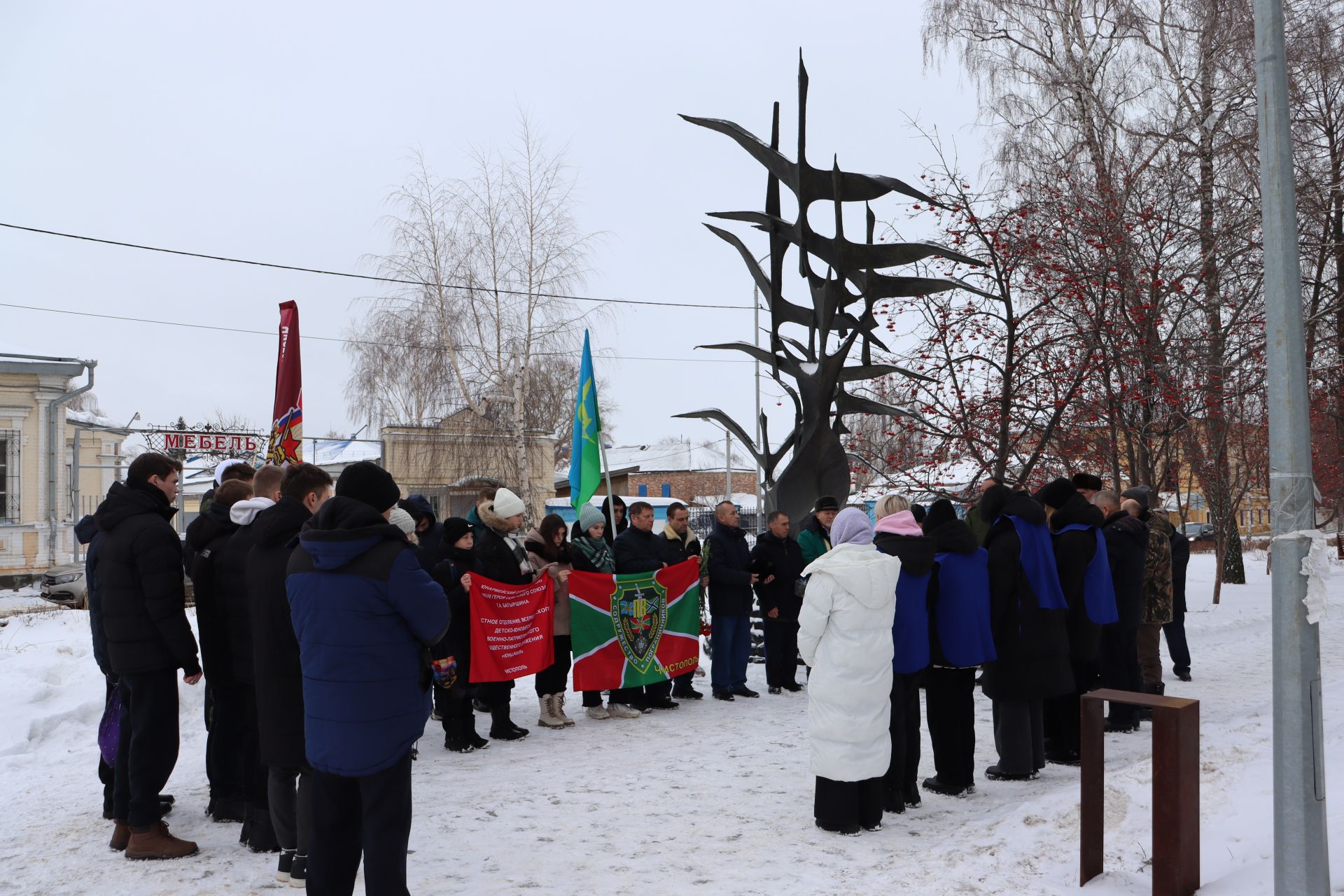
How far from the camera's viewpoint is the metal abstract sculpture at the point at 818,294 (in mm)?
10312

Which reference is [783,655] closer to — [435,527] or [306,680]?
[435,527]

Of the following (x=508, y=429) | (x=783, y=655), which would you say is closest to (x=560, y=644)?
(x=783, y=655)

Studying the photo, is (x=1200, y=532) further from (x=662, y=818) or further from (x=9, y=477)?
(x=662, y=818)

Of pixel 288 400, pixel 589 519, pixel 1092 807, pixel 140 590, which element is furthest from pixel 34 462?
pixel 1092 807

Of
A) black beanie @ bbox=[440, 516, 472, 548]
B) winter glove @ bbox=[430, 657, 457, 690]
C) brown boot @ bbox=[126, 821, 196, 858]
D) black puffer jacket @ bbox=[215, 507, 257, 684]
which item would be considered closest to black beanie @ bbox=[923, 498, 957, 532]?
winter glove @ bbox=[430, 657, 457, 690]

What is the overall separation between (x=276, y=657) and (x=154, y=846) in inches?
58.0

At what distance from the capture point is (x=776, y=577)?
966 cm

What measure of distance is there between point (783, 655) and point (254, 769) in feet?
18.4

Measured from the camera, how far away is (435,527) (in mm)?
8141

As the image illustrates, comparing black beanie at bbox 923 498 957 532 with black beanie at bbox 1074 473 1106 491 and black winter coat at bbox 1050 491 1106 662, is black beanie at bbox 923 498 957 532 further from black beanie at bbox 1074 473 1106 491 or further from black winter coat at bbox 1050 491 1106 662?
black beanie at bbox 1074 473 1106 491

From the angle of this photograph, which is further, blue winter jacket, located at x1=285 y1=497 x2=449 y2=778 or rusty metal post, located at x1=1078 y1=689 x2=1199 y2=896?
rusty metal post, located at x1=1078 y1=689 x2=1199 y2=896

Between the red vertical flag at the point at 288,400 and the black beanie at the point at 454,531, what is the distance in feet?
5.18

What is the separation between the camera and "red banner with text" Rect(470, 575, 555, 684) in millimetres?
7688

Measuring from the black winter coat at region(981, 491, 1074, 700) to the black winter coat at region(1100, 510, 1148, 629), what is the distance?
5.90ft
